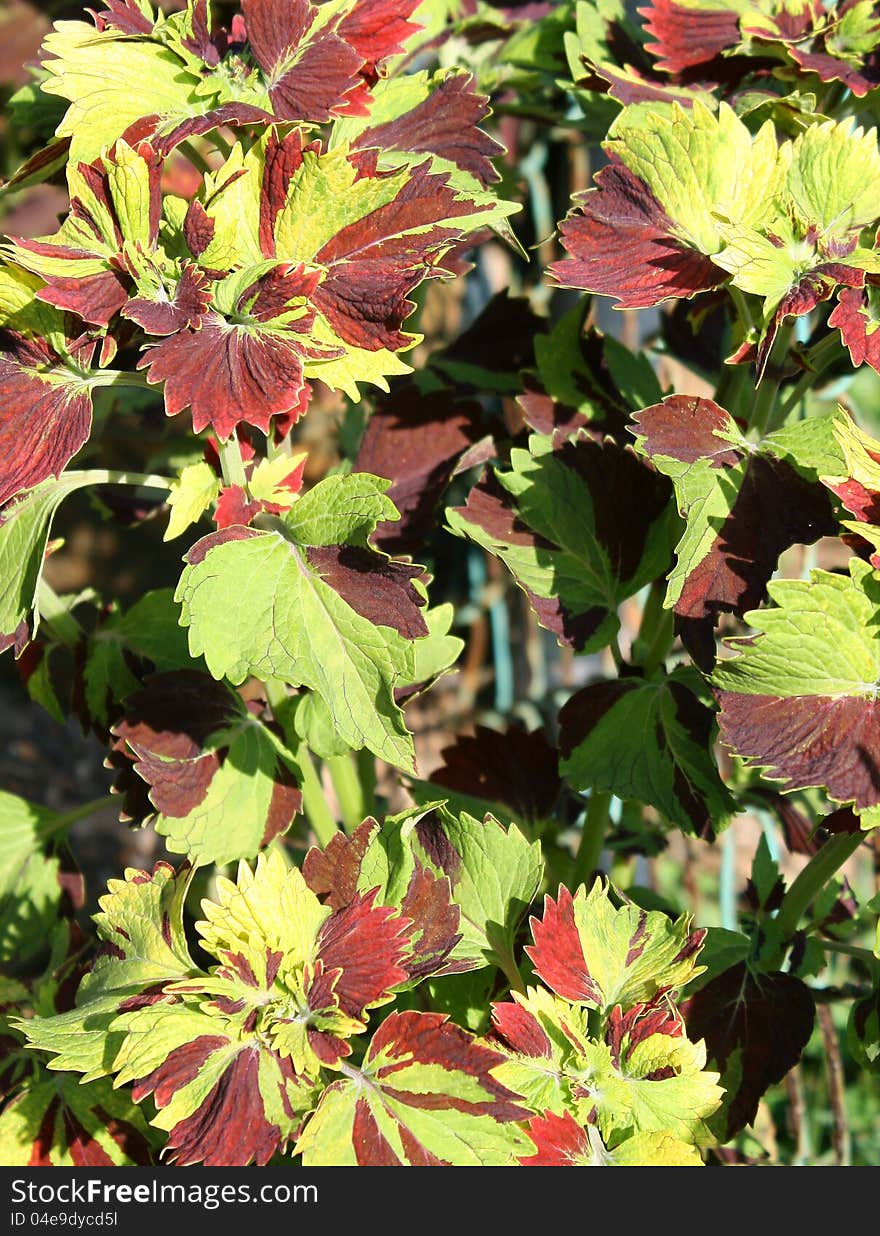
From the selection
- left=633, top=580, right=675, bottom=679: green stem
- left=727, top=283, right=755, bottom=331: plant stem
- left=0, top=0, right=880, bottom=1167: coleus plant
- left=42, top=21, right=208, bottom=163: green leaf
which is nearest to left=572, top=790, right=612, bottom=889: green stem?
left=0, top=0, right=880, bottom=1167: coleus plant

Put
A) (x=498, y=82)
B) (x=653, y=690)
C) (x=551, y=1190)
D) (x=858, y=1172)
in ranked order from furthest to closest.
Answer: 1. (x=498, y=82)
2. (x=653, y=690)
3. (x=858, y=1172)
4. (x=551, y=1190)

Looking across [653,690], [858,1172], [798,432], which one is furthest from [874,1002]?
[798,432]

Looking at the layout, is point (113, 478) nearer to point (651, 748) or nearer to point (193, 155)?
point (193, 155)

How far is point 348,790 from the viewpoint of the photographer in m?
0.96

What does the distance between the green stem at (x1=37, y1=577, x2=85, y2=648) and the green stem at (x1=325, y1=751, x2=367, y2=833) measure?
0.22 metres

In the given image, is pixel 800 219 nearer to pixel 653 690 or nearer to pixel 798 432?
pixel 798 432

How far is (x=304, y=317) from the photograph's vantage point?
0.69 metres

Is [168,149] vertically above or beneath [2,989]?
above

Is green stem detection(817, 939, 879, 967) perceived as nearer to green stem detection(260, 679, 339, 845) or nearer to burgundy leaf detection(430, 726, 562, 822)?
burgundy leaf detection(430, 726, 562, 822)

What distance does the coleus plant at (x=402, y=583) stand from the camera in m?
0.69

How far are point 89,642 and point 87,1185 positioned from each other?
0.39 m

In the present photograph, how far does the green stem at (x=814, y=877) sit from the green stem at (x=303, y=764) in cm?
33

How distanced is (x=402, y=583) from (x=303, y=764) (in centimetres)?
23

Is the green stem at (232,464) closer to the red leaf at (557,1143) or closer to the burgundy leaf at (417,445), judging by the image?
the burgundy leaf at (417,445)
